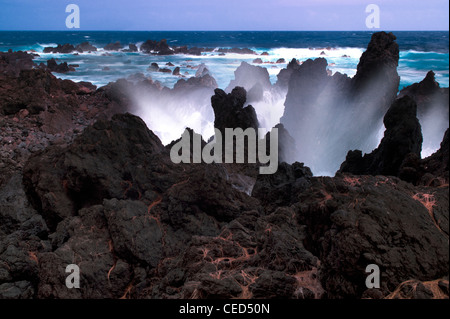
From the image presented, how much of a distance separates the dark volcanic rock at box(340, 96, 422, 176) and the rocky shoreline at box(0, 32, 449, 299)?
3 centimetres

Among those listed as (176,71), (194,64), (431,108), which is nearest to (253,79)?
(194,64)

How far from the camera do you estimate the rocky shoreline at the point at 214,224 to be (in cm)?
227

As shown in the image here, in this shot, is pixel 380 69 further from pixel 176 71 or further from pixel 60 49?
pixel 60 49

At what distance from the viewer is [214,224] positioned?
15.5 feet

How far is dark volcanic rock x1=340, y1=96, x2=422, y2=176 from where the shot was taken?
20.8 feet

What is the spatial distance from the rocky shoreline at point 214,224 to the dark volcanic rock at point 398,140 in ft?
0.10

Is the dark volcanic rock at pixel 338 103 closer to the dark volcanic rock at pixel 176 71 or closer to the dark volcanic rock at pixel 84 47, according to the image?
the dark volcanic rock at pixel 176 71

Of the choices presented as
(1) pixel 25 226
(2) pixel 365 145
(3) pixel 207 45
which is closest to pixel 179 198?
(1) pixel 25 226

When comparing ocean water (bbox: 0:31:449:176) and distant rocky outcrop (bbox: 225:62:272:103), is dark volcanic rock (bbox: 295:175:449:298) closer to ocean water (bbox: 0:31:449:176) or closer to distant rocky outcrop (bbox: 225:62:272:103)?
ocean water (bbox: 0:31:449:176)

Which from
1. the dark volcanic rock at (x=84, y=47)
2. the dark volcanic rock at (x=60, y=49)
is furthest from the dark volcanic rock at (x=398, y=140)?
the dark volcanic rock at (x=60, y=49)

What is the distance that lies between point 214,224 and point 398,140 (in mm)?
4564

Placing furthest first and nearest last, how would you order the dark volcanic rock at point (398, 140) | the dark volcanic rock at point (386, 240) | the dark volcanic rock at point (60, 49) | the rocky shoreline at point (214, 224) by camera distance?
1. the dark volcanic rock at point (60, 49)
2. the dark volcanic rock at point (398, 140)
3. the rocky shoreline at point (214, 224)
4. the dark volcanic rock at point (386, 240)

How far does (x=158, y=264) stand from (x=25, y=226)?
11.3ft

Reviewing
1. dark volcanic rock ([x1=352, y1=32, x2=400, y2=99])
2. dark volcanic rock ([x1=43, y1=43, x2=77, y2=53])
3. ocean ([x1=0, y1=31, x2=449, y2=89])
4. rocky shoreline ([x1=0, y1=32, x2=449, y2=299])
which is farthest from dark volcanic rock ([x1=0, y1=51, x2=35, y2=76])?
dark volcanic rock ([x1=352, y1=32, x2=400, y2=99])
